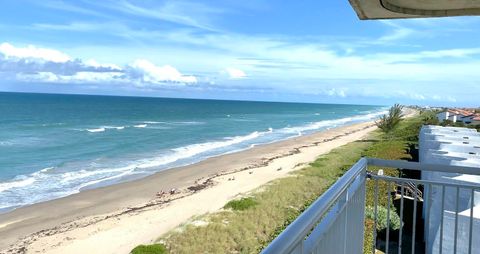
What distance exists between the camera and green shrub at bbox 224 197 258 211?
16438 mm

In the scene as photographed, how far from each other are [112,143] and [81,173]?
14144mm

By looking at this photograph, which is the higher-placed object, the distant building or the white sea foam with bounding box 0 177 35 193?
the distant building

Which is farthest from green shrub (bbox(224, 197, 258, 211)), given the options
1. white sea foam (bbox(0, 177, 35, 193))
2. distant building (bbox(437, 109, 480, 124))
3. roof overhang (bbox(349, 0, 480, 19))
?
distant building (bbox(437, 109, 480, 124))

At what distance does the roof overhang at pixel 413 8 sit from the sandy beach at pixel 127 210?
37.2ft

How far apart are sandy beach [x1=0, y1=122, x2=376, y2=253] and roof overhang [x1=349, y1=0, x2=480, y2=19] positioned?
11.3 m

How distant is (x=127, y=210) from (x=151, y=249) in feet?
20.8

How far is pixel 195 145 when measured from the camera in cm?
4091

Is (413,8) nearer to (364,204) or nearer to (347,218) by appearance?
(364,204)

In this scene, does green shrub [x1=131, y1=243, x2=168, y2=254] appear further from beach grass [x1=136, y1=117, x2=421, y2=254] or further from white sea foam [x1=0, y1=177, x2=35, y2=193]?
white sea foam [x1=0, y1=177, x2=35, y2=193]

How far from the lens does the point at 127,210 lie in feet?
60.3

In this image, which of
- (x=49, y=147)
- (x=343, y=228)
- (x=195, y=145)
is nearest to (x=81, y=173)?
(x=49, y=147)

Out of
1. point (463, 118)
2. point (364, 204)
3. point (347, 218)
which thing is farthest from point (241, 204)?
point (463, 118)

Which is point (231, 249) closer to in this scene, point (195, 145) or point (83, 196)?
point (83, 196)

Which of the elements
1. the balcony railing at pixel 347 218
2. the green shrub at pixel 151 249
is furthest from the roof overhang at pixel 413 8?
the green shrub at pixel 151 249
